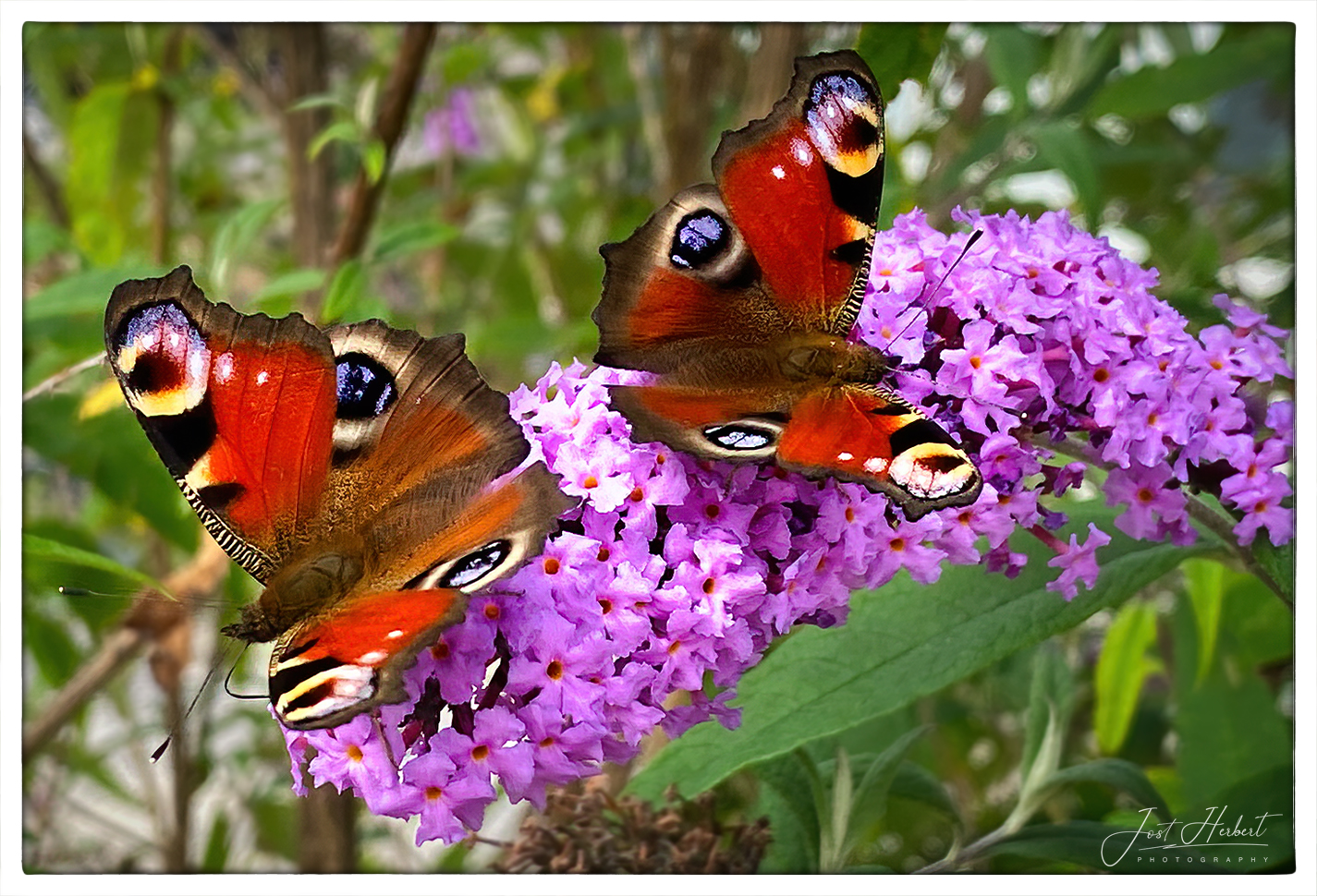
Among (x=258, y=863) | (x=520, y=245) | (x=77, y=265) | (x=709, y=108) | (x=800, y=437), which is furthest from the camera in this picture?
(x=520, y=245)

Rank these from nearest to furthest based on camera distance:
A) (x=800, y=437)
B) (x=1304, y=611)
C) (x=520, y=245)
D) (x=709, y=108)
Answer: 1. (x=800, y=437)
2. (x=1304, y=611)
3. (x=709, y=108)
4. (x=520, y=245)

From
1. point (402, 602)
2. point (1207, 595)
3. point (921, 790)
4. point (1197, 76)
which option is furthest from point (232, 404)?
point (1197, 76)

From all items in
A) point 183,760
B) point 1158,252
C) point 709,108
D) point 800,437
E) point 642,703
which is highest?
point 709,108

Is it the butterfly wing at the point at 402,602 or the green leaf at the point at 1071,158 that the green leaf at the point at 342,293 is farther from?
the green leaf at the point at 1071,158

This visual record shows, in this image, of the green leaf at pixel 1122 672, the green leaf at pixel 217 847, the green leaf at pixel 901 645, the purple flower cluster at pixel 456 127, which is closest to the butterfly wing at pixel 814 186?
→ the green leaf at pixel 901 645

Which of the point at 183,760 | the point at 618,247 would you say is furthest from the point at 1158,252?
the point at 183,760

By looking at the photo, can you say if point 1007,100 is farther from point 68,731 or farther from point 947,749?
point 68,731

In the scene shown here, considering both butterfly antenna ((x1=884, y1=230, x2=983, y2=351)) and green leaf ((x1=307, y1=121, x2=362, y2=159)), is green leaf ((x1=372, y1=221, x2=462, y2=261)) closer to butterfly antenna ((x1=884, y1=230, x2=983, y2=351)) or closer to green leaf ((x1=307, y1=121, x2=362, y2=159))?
green leaf ((x1=307, y1=121, x2=362, y2=159))
